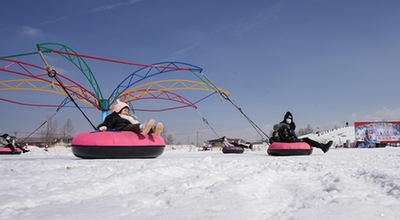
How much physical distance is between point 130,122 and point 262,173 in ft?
13.4

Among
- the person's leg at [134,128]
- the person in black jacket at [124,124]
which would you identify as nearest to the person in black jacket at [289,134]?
the person in black jacket at [124,124]

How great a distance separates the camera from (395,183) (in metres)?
1.96

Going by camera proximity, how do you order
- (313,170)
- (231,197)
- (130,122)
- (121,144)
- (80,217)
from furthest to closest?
(130,122)
(121,144)
(313,170)
(231,197)
(80,217)

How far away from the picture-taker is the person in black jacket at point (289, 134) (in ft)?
24.5

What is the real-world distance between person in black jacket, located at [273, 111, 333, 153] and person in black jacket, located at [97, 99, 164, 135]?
3.42 metres

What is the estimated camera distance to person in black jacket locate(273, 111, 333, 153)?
748cm

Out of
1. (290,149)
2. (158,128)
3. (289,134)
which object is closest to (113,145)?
(158,128)

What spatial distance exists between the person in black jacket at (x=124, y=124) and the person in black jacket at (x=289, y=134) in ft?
11.2

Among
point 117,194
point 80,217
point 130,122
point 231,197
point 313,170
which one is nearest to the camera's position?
point 80,217

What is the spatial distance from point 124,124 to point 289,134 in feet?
13.3

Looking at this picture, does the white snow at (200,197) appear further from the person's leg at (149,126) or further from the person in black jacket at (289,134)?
the person in black jacket at (289,134)

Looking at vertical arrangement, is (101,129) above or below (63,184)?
above

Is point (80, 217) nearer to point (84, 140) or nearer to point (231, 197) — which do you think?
point (231, 197)

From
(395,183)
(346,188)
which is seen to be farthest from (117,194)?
(395,183)
